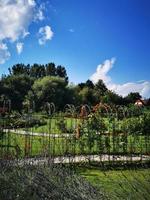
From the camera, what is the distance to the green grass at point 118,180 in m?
6.54

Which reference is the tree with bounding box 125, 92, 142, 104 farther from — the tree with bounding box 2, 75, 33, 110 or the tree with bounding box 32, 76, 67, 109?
the tree with bounding box 2, 75, 33, 110

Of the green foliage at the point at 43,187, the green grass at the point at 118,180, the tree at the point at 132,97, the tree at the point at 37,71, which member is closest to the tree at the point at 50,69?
the tree at the point at 37,71

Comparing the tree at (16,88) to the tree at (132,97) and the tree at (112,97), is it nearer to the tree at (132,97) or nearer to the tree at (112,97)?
the tree at (112,97)

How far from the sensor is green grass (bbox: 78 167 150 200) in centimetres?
654

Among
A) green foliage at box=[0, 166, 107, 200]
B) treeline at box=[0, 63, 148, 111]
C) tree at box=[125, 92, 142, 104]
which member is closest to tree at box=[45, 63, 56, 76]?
tree at box=[125, 92, 142, 104]

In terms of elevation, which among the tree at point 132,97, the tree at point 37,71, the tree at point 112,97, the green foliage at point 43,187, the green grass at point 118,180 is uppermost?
the tree at point 37,71

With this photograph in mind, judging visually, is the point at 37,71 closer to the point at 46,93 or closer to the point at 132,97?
the point at 132,97

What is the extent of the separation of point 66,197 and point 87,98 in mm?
42463

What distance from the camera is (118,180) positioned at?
332 inches

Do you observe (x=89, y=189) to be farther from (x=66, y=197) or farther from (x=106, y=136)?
(x=106, y=136)

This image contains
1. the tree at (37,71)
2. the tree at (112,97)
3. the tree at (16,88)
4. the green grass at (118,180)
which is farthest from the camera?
the tree at (37,71)

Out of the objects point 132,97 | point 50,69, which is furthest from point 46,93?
point 50,69

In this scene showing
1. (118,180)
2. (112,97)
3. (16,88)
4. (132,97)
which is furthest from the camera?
(132,97)

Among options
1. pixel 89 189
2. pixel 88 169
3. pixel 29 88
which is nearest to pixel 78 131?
pixel 88 169
